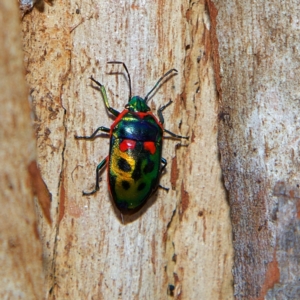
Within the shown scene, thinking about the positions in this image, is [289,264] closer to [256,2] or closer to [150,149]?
[150,149]

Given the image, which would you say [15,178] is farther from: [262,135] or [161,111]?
[262,135]

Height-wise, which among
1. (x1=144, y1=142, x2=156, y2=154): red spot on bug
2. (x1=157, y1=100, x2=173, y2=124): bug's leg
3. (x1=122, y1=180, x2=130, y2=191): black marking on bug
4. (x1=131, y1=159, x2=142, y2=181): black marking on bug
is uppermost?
(x1=157, y1=100, x2=173, y2=124): bug's leg

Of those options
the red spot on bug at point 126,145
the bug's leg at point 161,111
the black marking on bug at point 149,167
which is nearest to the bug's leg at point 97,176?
the red spot on bug at point 126,145

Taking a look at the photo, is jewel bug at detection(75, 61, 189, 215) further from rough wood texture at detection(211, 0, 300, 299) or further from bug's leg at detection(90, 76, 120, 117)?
rough wood texture at detection(211, 0, 300, 299)

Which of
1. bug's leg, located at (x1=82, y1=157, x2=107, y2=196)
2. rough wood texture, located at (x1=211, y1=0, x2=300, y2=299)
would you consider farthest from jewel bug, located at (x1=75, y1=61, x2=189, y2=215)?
rough wood texture, located at (x1=211, y1=0, x2=300, y2=299)

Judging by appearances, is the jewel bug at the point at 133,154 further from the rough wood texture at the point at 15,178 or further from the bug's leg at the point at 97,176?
the rough wood texture at the point at 15,178
